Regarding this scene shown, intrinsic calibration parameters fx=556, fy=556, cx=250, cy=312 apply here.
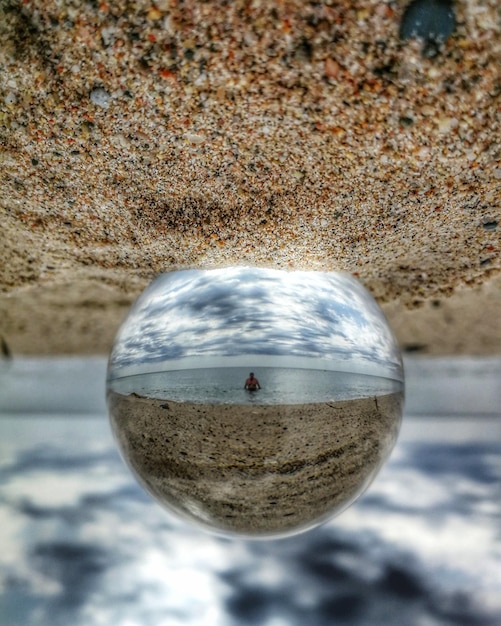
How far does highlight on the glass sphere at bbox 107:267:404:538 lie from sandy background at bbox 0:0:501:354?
115 millimetres

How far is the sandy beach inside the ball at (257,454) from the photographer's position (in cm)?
104

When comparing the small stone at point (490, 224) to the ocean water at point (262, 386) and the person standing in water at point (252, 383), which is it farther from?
the person standing in water at point (252, 383)

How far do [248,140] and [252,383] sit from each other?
43cm

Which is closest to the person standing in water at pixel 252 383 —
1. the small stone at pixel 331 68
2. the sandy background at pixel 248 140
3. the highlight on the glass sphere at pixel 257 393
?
the highlight on the glass sphere at pixel 257 393

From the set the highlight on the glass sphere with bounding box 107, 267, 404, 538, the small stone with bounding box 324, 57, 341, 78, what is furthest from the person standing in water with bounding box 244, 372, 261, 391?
the small stone with bounding box 324, 57, 341, 78

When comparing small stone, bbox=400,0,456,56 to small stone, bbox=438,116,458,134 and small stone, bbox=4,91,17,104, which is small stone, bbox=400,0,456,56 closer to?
small stone, bbox=438,116,458,134

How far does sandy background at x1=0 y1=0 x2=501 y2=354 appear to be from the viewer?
2.59 ft

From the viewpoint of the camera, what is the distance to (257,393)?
1010 millimetres

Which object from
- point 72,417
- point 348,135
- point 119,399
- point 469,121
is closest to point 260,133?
point 348,135

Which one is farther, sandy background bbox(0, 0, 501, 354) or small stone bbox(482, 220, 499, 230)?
small stone bbox(482, 220, 499, 230)

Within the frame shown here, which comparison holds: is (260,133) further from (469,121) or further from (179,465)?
(179,465)

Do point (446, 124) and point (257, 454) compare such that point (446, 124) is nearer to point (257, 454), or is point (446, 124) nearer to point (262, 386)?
point (262, 386)

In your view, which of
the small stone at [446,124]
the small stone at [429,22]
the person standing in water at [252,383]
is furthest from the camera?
the person standing in water at [252,383]

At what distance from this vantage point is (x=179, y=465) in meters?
1.10
